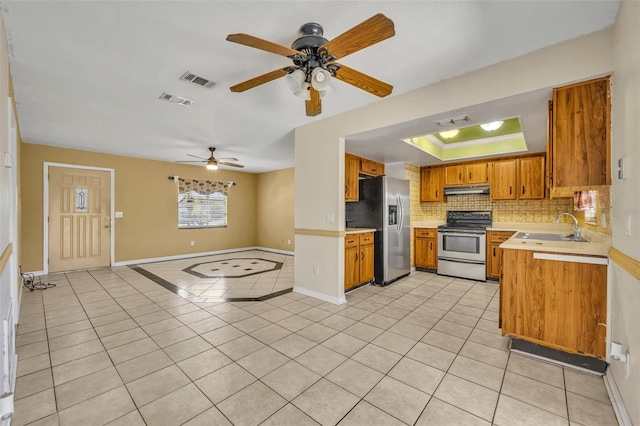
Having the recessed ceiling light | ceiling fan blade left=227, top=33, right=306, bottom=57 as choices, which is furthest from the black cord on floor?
the recessed ceiling light

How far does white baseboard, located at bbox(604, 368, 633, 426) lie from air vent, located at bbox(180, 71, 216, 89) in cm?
373

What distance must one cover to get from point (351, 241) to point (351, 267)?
1.24ft

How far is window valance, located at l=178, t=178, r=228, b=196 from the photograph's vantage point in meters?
6.79

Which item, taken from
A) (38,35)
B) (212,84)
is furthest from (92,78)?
(212,84)

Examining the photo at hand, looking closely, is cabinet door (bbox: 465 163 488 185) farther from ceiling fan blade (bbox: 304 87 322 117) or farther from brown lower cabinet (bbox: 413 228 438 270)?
ceiling fan blade (bbox: 304 87 322 117)

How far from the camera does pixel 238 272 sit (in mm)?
5270

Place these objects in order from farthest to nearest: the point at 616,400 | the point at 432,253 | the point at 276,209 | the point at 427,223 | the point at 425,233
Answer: the point at 276,209 < the point at 427,223 < the point at 425,233 < the point at 432,253 < the point at 616,400

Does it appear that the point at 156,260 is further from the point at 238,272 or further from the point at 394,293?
the point at 394,293

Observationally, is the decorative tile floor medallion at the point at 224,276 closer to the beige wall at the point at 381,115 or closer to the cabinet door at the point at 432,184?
the beige wall at the point at 381,115

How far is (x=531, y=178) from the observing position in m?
4.64

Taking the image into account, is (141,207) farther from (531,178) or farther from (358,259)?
(531,178)

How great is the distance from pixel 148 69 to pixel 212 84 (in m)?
0.53

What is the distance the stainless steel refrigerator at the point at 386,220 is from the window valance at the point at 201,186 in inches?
163

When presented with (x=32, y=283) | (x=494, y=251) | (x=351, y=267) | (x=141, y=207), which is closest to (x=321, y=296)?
(x=351, y=267)
